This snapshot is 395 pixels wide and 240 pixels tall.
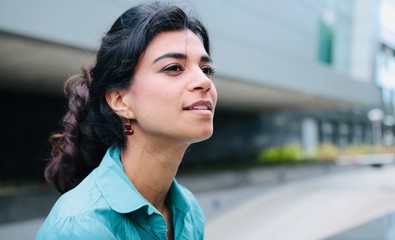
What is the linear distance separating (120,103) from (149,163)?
0.23m

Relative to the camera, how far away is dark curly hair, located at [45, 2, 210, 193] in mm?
1460

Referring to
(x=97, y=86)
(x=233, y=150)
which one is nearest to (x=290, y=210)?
(x=97, y=86)

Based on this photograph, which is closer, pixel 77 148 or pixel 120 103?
pixel 120 103

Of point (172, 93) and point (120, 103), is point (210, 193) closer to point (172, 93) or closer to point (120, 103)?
point (120, 103)

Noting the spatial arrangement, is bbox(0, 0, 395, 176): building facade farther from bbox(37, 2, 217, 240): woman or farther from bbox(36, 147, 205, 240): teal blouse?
bbox(36, 147, 205, 240): teal blouse

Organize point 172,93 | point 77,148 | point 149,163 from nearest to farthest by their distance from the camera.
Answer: point 172,93 < point 149,163 < point 77,148

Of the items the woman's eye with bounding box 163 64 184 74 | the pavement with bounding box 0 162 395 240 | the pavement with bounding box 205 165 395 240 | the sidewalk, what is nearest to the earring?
the woman's eye with bounding box 163 64 184 74

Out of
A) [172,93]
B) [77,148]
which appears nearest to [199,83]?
[172,93]

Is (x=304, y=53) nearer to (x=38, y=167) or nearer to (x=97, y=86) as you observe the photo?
(x=38, y=167)

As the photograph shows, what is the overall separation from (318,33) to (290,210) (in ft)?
35.8

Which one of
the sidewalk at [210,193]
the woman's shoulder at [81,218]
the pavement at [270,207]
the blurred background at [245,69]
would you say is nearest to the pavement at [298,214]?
the pavement at [270,207]

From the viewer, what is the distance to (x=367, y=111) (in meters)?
35.6

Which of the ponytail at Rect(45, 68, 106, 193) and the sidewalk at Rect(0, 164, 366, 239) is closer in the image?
the ponytail at Rect(45, 68, 106, 193)

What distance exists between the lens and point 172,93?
1.38 meters
